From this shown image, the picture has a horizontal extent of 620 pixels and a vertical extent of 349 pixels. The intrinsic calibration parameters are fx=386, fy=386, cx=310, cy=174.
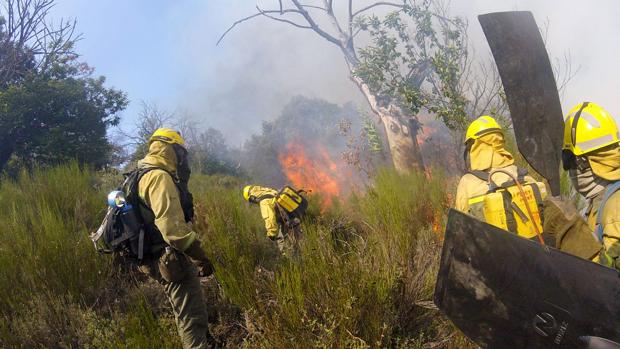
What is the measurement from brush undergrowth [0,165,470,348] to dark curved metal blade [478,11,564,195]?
3.92 feet

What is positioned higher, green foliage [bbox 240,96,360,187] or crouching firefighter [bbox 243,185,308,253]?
green foliage [bbox 240,96,360,187]

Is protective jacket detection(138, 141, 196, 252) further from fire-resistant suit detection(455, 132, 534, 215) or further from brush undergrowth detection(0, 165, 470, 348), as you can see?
fire-resistant suit detection(455, 132, 534, 215)

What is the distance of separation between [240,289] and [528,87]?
247 cm

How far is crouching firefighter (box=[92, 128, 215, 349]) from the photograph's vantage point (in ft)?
9.18

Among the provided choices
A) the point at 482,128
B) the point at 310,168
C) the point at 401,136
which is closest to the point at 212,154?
the point at 310,168

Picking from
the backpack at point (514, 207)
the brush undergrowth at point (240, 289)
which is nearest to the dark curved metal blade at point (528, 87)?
the backpack at point (514, 207)

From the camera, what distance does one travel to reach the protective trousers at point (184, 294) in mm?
2895

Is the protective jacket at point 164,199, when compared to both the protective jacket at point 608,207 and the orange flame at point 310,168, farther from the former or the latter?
the orange flame at point 310,168

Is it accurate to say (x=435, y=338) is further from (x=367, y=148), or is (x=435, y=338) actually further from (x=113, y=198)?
(x=367, y=148)

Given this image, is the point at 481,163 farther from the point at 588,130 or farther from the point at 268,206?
the point at 268,206

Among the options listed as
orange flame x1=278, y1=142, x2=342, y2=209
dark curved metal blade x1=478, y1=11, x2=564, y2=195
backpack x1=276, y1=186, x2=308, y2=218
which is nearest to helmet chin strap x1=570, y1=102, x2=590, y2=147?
dark curved metal blade x1=478, y1=11, x2=564, y2=195

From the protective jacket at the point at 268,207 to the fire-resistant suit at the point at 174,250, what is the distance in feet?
6.89

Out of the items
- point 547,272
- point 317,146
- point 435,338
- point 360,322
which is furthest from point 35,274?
point 317,146

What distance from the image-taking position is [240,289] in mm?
3031
